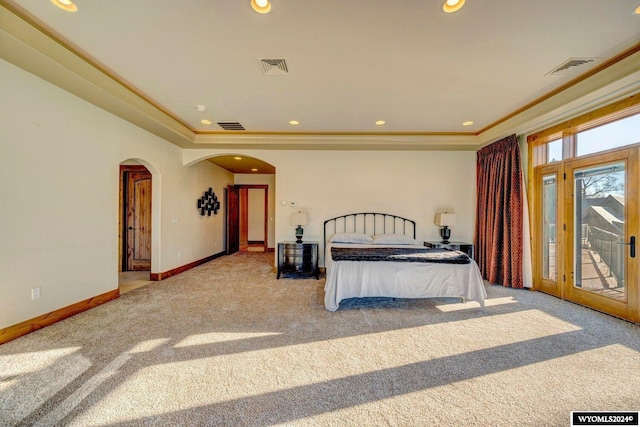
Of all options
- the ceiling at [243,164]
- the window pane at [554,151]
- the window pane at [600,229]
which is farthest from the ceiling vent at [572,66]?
the ceiling at [243,164]

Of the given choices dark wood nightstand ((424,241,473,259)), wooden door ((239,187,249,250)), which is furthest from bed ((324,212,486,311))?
wooden door ((239,187,249,250))

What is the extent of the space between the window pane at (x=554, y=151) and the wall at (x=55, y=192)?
6645 mm

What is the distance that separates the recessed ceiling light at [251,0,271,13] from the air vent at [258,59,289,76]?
65 cm

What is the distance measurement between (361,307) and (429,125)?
326 cm

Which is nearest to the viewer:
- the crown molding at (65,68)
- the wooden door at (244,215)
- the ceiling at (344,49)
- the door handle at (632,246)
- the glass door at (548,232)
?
the ceiling at (344,49)

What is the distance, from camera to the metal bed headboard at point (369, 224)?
18.0ft

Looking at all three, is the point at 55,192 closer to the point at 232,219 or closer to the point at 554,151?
the point at 232,219

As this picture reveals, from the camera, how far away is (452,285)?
3.48 metres

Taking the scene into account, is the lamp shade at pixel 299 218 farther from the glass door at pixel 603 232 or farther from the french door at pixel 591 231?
the glass door at pixel 603 232

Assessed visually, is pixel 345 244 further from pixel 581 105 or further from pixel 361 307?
pixel 581 105

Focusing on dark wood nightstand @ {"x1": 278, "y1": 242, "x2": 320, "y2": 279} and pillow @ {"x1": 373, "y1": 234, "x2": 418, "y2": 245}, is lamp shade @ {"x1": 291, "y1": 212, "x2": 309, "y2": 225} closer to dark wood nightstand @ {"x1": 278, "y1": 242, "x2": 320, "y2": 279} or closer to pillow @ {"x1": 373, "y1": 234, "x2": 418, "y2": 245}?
dark wood nightstand @ {"x1": 278, "y1": 242, "x2": 320, "y2": 279}

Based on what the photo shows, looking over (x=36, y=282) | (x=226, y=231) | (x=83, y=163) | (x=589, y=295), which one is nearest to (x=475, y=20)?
(x=589, y=295)

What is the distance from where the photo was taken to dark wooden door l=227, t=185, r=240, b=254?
26.5ft

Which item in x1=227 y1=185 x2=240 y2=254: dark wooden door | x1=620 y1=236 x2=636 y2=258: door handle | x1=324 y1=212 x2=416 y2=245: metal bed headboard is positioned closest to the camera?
x1=620 y1=236 x2=636 y2=258: door handle
